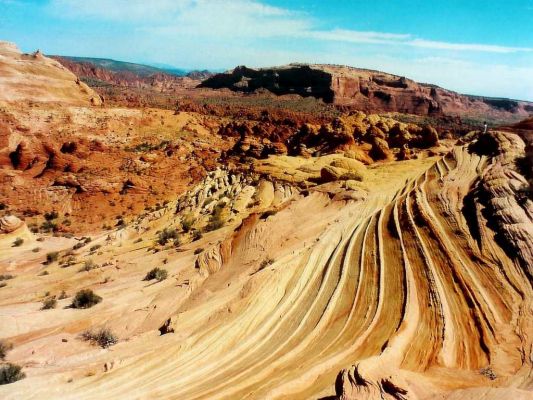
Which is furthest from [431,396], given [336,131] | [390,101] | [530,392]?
[390,101]

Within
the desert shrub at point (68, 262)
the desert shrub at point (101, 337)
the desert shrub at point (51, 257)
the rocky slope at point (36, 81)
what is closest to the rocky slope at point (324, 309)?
the desert shrub at point (101, 337)

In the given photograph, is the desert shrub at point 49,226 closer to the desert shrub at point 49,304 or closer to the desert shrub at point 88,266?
the desert shrub at point 88,266

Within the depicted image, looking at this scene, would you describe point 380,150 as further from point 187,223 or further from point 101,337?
point 101,337

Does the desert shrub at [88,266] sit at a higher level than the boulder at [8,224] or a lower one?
higher

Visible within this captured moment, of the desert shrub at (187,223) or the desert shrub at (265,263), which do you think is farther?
the desert shrub at (187,223)

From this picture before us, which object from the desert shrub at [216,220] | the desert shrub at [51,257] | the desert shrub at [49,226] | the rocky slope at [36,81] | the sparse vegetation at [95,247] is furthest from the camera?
the rocky slope at [36,81]

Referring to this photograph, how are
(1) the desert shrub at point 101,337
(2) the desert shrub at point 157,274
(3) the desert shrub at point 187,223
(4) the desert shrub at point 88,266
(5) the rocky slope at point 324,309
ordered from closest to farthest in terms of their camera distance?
1. (5) the rocky slope at point 324,309
2. (1) the desert shrub at point 101,337
3. (2) the desert shrub at point 157,274
4. (4) the desert shrub at point 88,266
5. (3) the desert shrub at point 187,223

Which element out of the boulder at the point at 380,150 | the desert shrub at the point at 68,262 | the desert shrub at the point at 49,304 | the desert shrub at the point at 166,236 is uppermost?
the boulder at the point at 380,150

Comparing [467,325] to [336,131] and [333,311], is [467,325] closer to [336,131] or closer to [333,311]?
[333,311]
